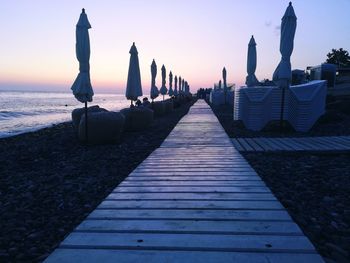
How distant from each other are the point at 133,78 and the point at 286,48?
551 centimetres

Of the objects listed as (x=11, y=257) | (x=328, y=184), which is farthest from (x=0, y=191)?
(x=328, y=184)

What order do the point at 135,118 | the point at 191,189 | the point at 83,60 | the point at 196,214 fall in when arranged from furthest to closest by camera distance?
the point at 135,118 → the point at 83,60 → the point at 191,189 → the point at 196,214

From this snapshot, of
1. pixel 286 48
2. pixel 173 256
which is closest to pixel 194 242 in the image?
pixel 173 256

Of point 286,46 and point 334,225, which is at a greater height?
point 286,46

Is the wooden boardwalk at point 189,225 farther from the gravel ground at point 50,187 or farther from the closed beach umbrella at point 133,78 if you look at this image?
the closed beach umbrella at point 133,78

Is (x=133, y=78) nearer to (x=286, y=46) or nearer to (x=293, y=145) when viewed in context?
(x=286, y=46)

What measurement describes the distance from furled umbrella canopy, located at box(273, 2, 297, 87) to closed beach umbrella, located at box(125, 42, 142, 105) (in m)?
5.09

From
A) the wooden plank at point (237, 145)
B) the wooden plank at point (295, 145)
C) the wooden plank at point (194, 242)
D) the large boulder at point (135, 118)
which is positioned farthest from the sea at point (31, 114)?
the wooden plank at point (194, 242)

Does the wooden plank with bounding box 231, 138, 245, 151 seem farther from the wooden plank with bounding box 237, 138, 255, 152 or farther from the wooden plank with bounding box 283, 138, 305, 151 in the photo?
the wooden plank with bounding box 283, 138, 305, 151

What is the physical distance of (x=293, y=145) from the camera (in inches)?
272

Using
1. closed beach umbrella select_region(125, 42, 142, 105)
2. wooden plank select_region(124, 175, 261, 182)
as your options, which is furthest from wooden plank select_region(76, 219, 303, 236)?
closed beach umbrella select_region(125, 42, 142, 105)

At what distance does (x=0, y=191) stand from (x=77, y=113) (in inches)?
215

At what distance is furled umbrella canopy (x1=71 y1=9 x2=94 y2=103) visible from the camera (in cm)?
785

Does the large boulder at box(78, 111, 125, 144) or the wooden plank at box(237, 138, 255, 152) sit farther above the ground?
the large boulder at box(78, 111, 125, 144)
